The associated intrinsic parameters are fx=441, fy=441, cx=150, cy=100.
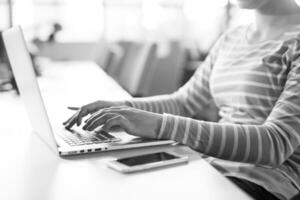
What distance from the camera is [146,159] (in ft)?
3.22

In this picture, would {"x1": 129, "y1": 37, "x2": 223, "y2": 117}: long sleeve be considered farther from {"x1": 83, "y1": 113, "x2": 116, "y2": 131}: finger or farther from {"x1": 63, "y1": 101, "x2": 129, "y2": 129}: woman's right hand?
{"x1": 83, "y1": 113, "x2": 116, "y2": 131}: finger

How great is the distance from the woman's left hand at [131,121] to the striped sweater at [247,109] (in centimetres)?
3

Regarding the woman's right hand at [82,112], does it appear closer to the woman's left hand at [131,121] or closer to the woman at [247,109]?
the woman at [247,109]

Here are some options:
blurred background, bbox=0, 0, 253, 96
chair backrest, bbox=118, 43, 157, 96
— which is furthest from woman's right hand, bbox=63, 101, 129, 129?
blurred background, bbox=0, 0, 253, 96

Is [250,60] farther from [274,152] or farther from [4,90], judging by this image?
[4,90]

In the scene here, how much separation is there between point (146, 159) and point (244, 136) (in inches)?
10.5

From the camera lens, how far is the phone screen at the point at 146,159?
96 cm

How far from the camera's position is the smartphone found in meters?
0.92

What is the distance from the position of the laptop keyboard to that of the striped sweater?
143mm

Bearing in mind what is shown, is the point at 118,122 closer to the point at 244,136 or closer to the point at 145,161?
the point at 145,161

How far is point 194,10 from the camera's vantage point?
4.25m

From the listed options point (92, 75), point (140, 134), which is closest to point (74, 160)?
point (140, 134)

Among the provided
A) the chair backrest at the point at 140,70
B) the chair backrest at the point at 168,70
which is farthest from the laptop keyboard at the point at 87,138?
the chair backrest at the point at 168,70

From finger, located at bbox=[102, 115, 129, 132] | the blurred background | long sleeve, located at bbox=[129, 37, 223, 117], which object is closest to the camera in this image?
finger, located at bbox=[102, 115, 129, 132]
